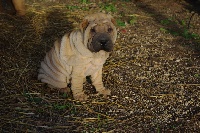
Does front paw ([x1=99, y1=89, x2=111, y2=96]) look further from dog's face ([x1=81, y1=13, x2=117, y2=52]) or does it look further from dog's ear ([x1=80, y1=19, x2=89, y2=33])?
dog's ear ([x1=80, y1=19, x2=89, y2=33])

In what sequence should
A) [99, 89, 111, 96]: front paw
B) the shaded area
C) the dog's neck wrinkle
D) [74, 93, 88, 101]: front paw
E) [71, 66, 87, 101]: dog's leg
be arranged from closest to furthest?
1. the dog's neck wrinkle
2. [71, 66, 87, 101]: dog's leg
3. [74, 93, 88, 101]: front paw
4. [99, 89, 111, 96]: front paw
5. the shaded area

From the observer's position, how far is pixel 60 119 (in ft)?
11.9

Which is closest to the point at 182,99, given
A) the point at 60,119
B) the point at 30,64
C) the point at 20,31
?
the point at 60,119

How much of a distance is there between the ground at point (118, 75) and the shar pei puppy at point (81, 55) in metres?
0.20

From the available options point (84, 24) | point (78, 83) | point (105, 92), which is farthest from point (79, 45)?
point (105, 92)

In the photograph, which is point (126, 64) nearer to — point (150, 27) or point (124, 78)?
point (124, 78)

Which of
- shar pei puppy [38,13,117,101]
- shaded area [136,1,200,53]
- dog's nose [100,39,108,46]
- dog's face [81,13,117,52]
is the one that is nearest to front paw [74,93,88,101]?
shar pei puppy [38,13,117,101]

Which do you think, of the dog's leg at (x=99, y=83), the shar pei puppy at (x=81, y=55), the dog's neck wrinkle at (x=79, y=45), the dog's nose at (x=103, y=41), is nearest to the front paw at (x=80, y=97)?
the shar pei puppy at (x=81, y=55)

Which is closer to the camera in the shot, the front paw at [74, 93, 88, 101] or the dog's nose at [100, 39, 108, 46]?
the dog's nose at [100, 39, 108, 46]

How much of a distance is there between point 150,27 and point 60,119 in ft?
10.6

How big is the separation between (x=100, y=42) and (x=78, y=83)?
719 millimetres

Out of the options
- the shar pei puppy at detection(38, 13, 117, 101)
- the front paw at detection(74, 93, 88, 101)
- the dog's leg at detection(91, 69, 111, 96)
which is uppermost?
the shar pei puppy at detection(38, 13, 117, 101)

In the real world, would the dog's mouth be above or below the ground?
above

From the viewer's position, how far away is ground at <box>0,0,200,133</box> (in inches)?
143
